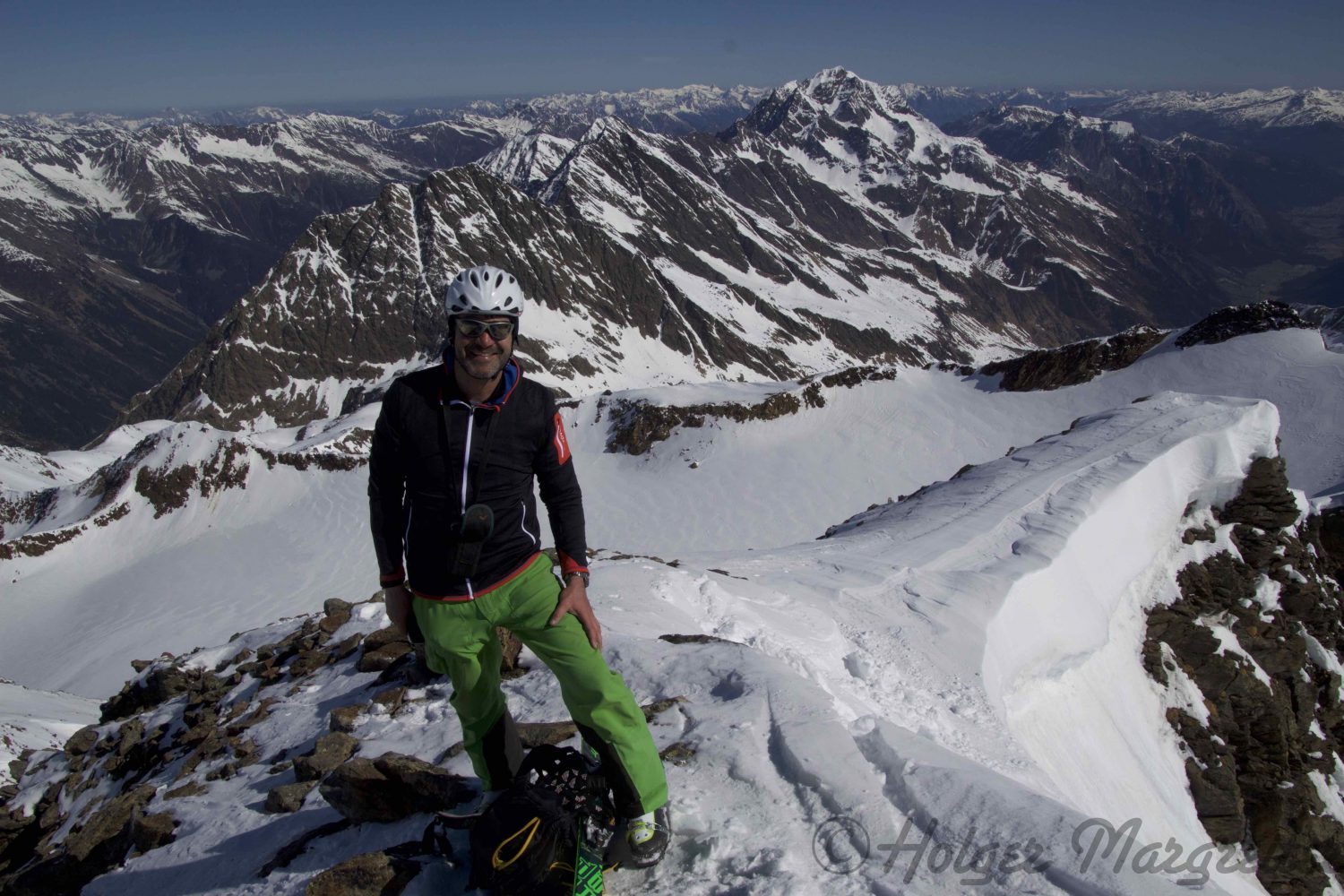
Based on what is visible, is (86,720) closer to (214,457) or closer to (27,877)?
(27,877)

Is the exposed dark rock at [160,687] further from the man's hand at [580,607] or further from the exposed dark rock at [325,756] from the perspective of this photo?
the man's hand at [580,607]

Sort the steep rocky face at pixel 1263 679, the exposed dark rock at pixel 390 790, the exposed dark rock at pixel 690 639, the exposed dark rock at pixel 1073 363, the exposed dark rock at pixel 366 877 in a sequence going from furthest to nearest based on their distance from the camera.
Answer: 1. the exposed dark rock at pixel 1073 363
2. the steep rocky face at pixel 1263 679
3. the exposed dark rock at pixel 690 639
4. the exposed dark rock at pixel 390 790
5. the exposed dark rock at pixel 366 877

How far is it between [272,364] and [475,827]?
443 feet

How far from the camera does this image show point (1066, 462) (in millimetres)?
18156

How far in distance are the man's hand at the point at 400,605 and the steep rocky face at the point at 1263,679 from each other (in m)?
13.3

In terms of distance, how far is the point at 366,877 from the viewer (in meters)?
4.35

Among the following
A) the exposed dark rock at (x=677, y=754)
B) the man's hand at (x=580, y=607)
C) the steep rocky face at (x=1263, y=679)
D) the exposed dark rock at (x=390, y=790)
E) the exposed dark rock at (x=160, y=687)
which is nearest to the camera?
the man's hand at (x=580, y=607)

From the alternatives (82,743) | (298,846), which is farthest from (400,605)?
(82,743)

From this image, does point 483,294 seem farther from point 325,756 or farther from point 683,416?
point 683,416

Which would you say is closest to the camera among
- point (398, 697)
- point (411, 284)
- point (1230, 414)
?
point (398, 697)

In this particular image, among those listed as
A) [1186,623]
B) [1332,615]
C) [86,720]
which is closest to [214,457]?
[86,720]

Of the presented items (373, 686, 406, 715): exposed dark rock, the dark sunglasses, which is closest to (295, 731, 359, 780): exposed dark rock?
(373, 686, 406, 715): exposed dark rock

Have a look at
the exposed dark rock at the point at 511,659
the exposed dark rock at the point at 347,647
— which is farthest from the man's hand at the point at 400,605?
the exposed dark rock at the point at 347,647

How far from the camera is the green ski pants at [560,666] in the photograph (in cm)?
450
